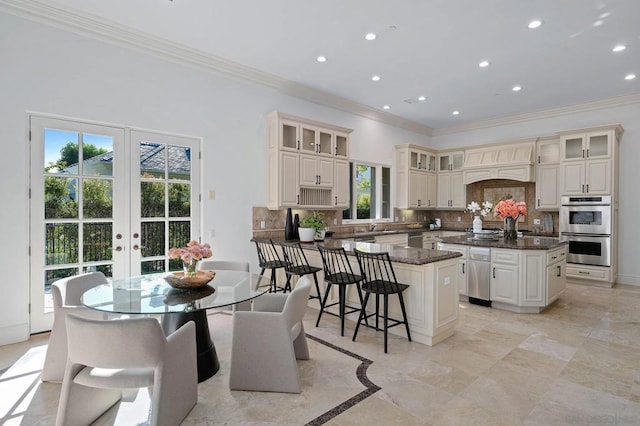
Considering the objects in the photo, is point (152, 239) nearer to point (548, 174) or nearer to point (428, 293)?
point (428, 293)

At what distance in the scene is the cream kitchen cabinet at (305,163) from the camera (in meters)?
5.19

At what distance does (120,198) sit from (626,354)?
18.1 ft

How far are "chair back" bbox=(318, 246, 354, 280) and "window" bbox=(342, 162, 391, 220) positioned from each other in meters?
2.60

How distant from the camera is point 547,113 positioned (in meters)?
6.80

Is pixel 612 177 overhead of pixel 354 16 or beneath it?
beneath

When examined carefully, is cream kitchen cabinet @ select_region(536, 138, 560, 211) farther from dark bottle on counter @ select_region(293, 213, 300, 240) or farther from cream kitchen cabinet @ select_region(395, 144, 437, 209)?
dark bottle on counter @ select_region(293, 213, 300, 240)

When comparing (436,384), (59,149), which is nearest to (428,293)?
(436,384)

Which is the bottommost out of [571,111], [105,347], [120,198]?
[105,347]

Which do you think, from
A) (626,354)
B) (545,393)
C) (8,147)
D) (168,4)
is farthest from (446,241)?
(8,147)

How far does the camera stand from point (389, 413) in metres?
2.28

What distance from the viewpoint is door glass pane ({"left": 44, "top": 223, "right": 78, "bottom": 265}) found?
3609mm

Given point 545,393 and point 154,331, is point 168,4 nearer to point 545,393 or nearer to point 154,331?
point 154,331

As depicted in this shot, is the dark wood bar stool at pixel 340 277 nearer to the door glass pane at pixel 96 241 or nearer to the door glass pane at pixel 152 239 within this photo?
the door glass pane at pixel 152 239

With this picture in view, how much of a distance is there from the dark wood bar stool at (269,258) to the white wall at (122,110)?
0.23m
